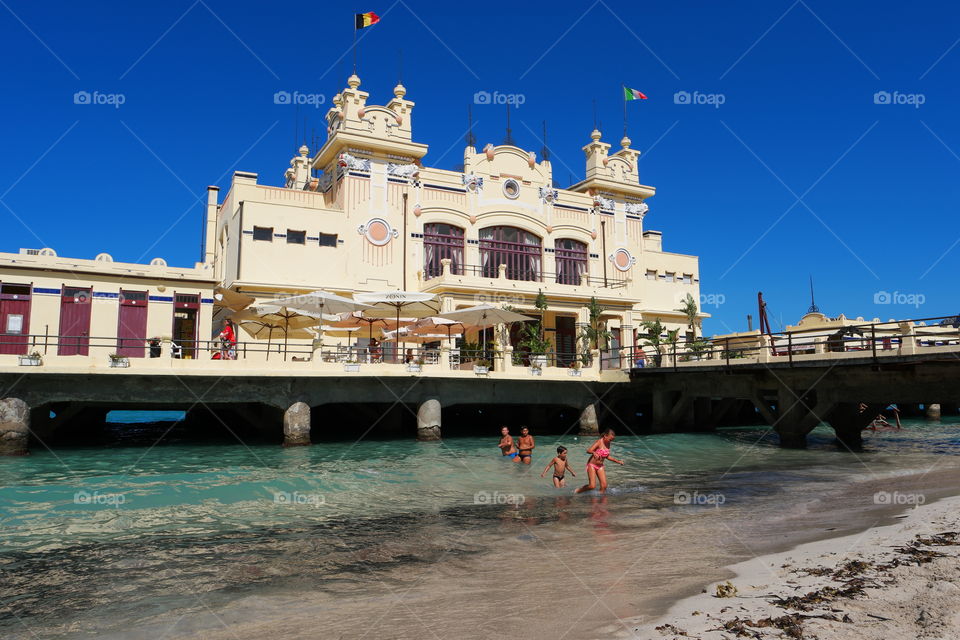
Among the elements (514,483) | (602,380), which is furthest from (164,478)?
(602,380)

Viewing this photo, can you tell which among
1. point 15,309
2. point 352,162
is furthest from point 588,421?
point 15,309

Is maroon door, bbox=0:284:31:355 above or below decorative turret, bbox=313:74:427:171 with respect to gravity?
below

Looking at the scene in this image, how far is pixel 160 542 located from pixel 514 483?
24.5 feet

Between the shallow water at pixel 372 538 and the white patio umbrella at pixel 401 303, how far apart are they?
6069 mm

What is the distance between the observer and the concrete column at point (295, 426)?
20750mm

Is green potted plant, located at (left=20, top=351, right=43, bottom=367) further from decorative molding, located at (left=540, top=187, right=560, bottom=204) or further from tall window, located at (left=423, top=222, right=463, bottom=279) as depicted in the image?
decorative molding, located at (left=540, top=187, right=560, bottom=204)

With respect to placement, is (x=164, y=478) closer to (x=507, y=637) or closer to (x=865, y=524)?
(x=507, y=637)

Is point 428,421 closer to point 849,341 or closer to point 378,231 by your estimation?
point 378,231

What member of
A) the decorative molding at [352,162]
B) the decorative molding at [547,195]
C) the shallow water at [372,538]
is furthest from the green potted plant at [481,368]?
the decorative molding at [547,195]

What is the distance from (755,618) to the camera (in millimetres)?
5137

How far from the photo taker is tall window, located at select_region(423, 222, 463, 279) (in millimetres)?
32969

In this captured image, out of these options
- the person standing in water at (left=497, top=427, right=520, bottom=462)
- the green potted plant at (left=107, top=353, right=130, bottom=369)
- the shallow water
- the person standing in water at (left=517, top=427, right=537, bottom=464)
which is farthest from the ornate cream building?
the person standing in water at (left=517, top=427, right=537, bottom=464)

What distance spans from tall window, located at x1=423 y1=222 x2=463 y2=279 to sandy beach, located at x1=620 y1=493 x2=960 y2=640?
26.6 meters

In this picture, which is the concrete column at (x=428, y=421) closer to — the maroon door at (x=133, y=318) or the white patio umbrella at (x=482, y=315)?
the white patio umbrella at (x=482, y=315)
